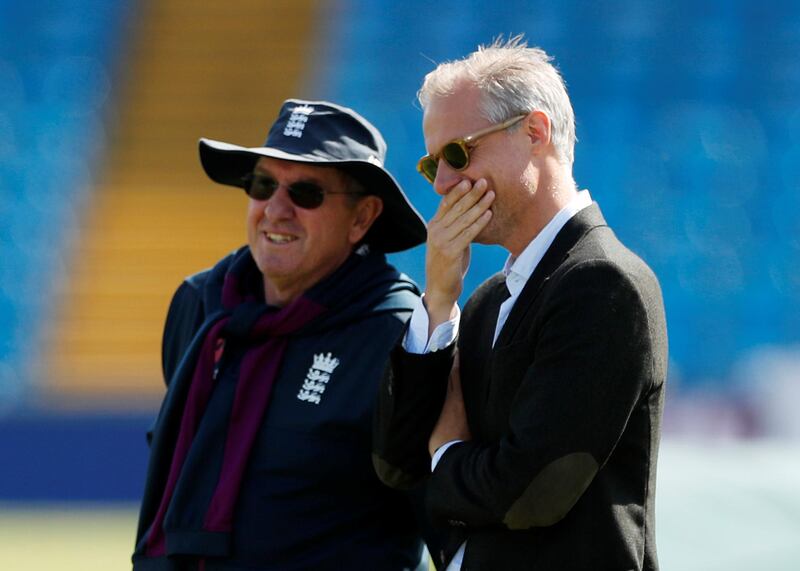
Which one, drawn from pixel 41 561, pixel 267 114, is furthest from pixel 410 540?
pixel 267 114

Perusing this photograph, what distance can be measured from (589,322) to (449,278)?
34 centimetres

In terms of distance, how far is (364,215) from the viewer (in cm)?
303

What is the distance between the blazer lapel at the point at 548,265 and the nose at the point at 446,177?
0.68 ft

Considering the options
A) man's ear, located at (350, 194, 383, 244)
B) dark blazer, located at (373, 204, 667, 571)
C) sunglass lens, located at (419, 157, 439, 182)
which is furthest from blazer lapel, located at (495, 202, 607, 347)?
man's ear, located at (350, 194, 383, 244)

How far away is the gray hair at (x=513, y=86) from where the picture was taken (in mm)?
2117

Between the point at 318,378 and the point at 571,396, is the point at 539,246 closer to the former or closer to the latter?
the point at 571,396

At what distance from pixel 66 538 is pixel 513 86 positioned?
4.66 meters

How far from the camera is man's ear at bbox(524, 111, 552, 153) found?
211 centimetres

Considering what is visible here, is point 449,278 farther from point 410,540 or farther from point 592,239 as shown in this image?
point 410,540

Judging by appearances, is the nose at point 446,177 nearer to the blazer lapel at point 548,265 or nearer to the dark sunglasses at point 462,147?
the dark sunglasses at point 462,147

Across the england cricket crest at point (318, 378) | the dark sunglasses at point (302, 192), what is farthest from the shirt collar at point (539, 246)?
the dark sunglasses at point (302, 192)

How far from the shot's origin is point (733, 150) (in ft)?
28.0

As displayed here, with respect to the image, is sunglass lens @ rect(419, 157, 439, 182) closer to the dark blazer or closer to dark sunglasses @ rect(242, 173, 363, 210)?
the dark blazer

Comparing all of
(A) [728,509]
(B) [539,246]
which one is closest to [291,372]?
(B) [539,246]
